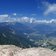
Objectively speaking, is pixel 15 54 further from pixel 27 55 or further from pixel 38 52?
pixel 38 52

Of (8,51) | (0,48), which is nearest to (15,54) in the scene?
(8,51)

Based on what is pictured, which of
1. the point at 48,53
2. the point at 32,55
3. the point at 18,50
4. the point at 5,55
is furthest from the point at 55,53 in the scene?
the point at 5,55

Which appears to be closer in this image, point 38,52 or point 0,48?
point 38,52

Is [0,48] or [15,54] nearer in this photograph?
[15,54]

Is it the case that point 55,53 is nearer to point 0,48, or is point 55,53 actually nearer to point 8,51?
point 8,51

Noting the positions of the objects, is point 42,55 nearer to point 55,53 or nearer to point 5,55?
point 55,53

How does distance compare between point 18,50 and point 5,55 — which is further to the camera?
point 18,50

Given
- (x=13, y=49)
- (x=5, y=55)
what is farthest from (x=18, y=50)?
(x=5, y=55)
